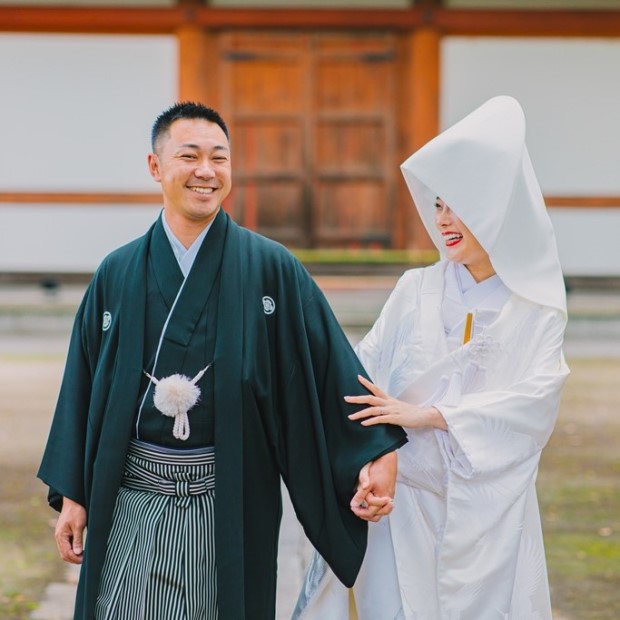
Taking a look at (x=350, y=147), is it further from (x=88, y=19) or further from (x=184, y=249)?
(x=184, y=249)

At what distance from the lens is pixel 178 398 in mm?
2793

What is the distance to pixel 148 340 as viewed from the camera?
A: 2.88 m

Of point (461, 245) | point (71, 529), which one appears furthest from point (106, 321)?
point (461, 245)

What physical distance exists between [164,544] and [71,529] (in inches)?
11.0

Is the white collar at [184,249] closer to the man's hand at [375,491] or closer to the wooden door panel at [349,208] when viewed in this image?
the man's hand at [375,491]

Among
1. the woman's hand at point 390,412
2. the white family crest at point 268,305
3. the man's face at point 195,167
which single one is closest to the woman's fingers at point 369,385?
the woman's hand at point 390,412

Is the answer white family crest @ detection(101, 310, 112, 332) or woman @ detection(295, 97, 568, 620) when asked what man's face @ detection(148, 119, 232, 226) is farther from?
woman @ detection(295, 97, 568, 620)

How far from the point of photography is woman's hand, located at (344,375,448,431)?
297 centimetres

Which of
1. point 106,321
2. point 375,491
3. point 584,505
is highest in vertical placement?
point 106,321

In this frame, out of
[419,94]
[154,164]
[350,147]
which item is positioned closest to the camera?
Answer: [154,164]

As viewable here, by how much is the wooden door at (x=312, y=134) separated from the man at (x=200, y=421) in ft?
34.1

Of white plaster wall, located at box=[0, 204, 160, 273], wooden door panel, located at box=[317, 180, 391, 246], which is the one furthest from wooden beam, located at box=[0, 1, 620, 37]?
white plaster wall, located at box=[0, 204, 160, 273]

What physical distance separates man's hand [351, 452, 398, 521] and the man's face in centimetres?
75

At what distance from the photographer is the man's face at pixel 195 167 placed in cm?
290
